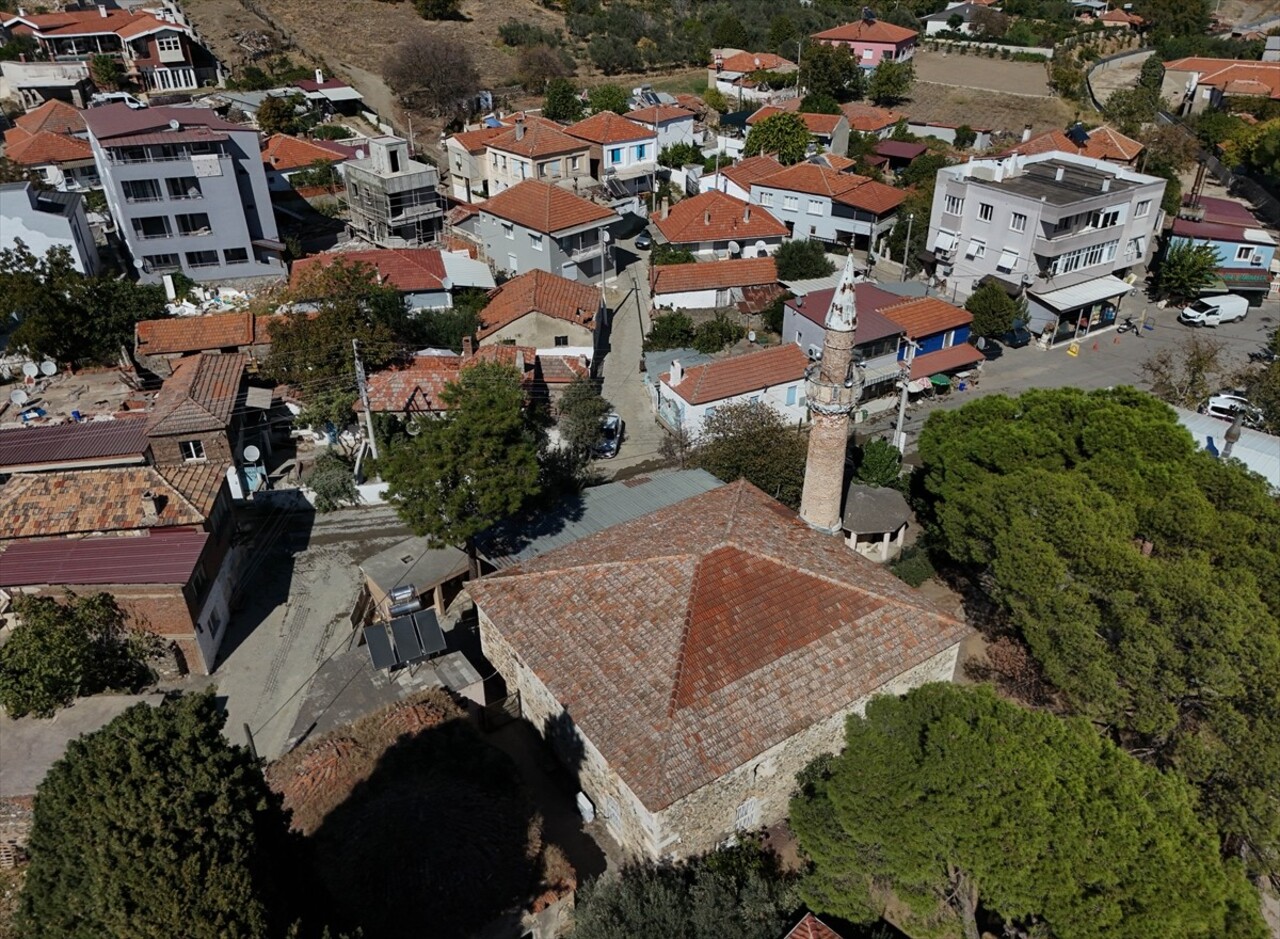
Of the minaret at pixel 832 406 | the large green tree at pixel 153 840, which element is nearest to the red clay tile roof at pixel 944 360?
the minaret at pixel 832 406

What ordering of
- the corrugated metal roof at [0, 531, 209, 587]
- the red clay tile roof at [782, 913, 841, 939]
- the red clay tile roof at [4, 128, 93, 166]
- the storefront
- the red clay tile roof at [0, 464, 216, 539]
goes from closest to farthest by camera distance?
the red clay tile roof at [782, 913, 841, 939], the corrugated metal roof at [0, 531, 209, 587], the red clay tile roof at [0, 464, 216, 539], the storefront, the red clay tile roof at [4, 128, 93, 166]

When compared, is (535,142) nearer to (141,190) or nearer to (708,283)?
(708,283)

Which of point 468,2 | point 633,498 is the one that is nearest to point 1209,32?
point 468,2

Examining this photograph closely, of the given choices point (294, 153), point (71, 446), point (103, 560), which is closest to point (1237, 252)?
point (103, 560)

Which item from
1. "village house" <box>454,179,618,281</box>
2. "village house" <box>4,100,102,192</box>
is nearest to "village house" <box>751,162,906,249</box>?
"village house" <box>454,179,618,281</box>

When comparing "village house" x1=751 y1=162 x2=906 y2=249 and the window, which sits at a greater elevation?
the window

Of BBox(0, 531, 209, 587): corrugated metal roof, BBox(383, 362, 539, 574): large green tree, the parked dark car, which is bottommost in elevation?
the parked dark car

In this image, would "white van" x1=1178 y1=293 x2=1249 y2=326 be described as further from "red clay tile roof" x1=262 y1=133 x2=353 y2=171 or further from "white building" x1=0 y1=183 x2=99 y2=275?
"white building" x1=0 y1=183 x2=99 y2=275
